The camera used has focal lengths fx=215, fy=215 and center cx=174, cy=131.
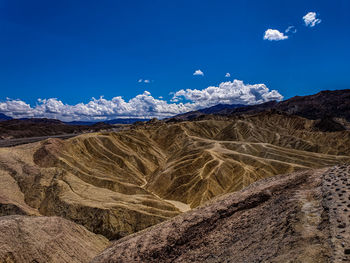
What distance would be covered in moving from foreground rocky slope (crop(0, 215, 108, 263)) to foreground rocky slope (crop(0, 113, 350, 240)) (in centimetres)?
471

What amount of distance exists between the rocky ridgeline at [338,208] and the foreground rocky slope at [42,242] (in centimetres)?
1901

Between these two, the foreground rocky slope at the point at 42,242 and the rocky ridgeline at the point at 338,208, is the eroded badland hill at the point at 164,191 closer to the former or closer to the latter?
the rocky ridgeline at the point at 338,208

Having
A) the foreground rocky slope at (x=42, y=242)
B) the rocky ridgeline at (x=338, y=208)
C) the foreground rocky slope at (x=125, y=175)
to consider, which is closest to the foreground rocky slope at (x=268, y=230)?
the rocky ridgeline at (x=338, y=208)

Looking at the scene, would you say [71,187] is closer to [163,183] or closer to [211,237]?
[163,183]

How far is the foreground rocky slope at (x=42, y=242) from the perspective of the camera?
1612cm

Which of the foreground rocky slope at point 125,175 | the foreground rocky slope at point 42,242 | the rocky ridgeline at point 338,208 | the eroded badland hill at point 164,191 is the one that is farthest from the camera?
the foreground rocky slope at point 125,175

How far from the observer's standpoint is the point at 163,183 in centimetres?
4988

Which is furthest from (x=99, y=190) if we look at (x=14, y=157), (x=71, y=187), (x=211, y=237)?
(x=211, y=237)

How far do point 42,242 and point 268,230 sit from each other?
57.5ft

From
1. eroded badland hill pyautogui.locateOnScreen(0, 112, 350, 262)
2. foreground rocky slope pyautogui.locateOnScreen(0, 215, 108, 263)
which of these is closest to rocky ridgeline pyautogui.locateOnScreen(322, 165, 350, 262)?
eroded badland hill pyautogui.locateOnScreen(0, 112, 350, 262)

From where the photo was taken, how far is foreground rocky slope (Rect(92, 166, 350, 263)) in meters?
7.55

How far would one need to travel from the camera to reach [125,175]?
2136 inches

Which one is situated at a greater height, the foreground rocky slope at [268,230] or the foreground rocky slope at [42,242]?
the foreground rocky slope at [268,230]

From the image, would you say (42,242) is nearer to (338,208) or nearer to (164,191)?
(338,208)
